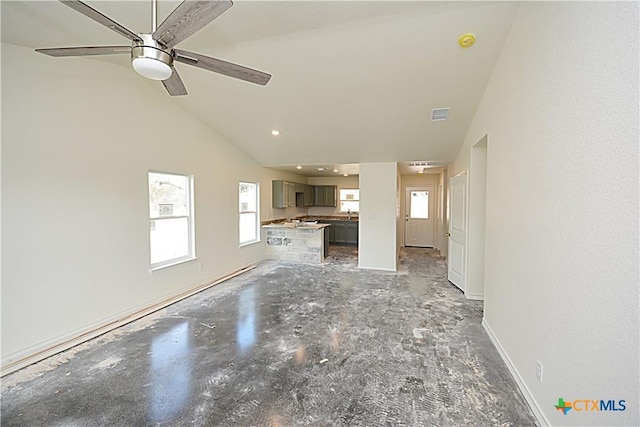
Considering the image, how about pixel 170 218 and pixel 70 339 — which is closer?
pixel 70 339

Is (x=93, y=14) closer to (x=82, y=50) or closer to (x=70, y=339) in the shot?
(x=82, y=50)

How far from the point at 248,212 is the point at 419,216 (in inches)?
215

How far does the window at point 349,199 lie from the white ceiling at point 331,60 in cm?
450

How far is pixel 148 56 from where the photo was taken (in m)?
1.66

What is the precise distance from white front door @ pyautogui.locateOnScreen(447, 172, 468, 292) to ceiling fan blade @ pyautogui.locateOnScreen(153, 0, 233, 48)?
13.3 feet

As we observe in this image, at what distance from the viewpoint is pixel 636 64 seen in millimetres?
1140

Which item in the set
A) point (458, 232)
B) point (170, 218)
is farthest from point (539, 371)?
point (170, 218)

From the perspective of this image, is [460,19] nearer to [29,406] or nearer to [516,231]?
[516,231]

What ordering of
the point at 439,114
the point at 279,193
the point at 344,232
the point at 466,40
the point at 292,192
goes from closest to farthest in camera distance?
the point at 466,40
the point at 439,114
the point at 279,193
the point at 292,192
the point at 344,232

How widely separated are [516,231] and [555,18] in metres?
1.53

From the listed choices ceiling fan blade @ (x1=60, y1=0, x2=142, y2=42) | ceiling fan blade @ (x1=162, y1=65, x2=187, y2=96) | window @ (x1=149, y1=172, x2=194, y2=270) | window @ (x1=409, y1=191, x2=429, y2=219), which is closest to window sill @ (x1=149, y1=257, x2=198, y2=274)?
window @ (x1=149, y1=172, x2=194, y2=270)

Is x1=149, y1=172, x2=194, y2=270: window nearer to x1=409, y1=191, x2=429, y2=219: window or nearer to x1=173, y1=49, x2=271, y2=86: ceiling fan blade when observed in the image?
x1=173, y1=49, x2=271, y2=86: ceiling fan blade

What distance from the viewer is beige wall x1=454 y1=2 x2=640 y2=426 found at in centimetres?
119

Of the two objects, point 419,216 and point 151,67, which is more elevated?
point 151,67
